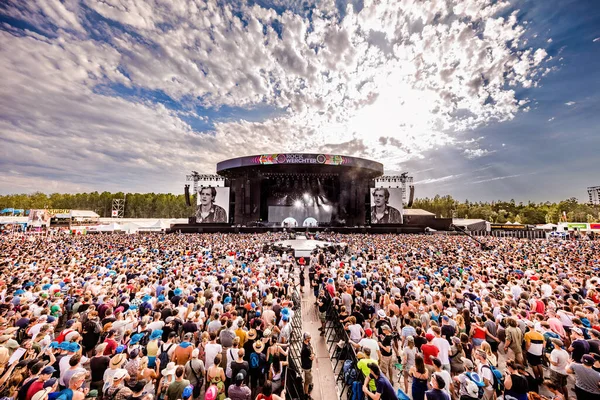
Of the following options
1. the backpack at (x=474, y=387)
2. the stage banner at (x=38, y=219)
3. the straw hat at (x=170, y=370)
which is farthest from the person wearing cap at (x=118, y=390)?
the stage banner at (x=38, y=219)

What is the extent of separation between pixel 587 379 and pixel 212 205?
3689 centimetres

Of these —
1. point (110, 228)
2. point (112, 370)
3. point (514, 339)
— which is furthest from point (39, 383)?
point (110, 228)

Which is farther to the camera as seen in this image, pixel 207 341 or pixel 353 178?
pixel 353 178

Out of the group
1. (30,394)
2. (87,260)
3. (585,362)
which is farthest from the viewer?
(87,260)

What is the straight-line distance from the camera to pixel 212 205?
3594 cm

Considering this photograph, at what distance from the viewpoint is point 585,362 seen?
143 inches

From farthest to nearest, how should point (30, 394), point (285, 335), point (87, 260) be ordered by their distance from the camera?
point (87, 260) → point (285, 335) → point (30, 394)

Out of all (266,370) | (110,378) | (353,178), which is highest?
(353,178)

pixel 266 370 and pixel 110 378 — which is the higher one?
pixel 110 378

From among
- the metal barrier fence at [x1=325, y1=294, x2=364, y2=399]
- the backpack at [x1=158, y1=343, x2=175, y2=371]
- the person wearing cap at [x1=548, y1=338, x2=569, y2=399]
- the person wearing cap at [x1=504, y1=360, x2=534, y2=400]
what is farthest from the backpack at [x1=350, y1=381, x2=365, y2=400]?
the person wearing cap at [x1=548, y1=338, x2=569, y2=399]

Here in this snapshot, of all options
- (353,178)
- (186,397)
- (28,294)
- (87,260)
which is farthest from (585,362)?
(353,178)

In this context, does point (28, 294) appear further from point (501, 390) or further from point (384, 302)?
point (501, 390)

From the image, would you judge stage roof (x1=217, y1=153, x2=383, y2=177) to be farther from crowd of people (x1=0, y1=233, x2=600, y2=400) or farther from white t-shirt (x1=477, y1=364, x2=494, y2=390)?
white t-shirt (x1=477, y1=364, x2=494, y2=390)

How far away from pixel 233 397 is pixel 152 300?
445 centimetres
